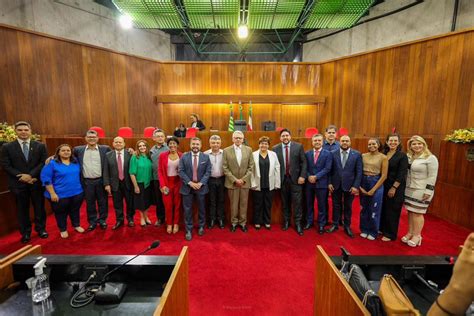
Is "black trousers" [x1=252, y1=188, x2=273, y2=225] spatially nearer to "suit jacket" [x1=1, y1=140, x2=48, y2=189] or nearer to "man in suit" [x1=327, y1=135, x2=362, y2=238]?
"man in suit" [x1=327, y1=135, x2=362, y2=238]

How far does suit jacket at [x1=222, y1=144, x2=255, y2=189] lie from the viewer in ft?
11.2

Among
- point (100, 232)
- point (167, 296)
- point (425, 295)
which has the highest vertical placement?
point (167, 296)

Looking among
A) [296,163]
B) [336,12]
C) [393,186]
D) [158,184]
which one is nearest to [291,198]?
[296,163]

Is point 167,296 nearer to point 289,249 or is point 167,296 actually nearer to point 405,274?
point 405,274

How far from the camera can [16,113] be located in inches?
200

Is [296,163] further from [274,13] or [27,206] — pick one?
[274,13]

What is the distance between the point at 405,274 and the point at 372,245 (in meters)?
1.93

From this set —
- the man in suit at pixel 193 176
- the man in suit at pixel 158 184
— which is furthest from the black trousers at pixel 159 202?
the man in suit at pixel 193 176

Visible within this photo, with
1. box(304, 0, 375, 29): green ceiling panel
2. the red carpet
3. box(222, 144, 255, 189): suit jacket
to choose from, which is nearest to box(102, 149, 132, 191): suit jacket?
the red carpet

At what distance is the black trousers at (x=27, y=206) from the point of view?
3.26m

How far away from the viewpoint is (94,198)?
361 cm

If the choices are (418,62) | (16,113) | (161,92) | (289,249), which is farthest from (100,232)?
(418,62)

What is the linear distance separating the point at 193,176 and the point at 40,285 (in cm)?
214

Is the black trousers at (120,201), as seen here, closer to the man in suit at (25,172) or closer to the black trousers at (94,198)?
the black trousers at (94,198)
